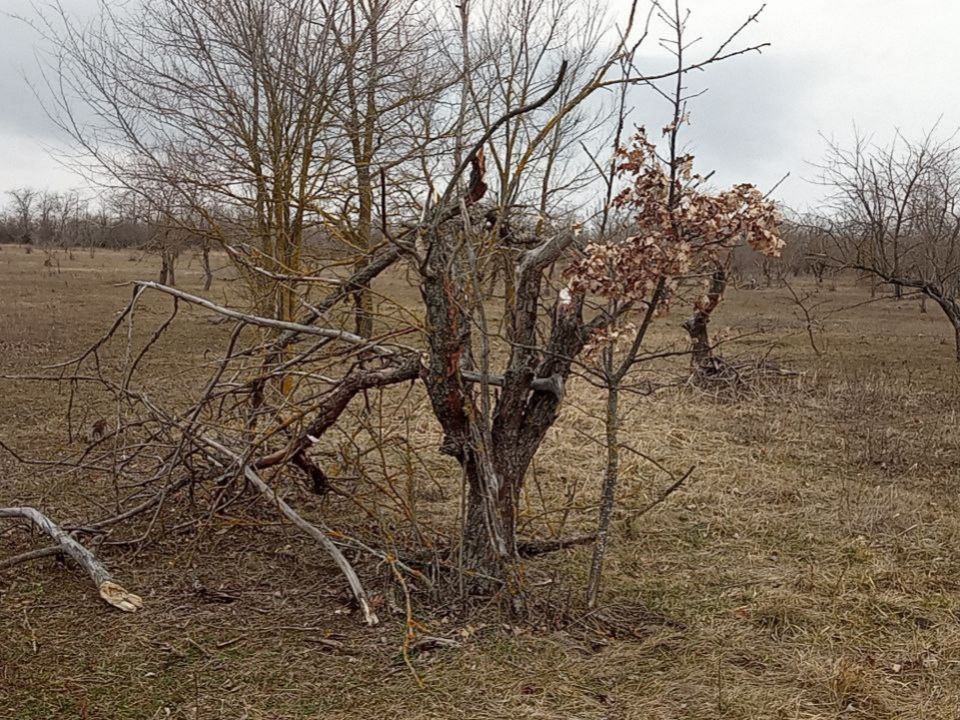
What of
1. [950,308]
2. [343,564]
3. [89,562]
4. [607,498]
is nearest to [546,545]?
[607,498]

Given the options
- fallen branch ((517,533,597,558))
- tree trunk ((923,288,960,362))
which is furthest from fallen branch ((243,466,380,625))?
tree trunk ((923,288,960,362))

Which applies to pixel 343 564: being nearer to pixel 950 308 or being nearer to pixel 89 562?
pixel 89 562

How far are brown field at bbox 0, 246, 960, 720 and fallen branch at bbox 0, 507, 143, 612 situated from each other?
79 mm

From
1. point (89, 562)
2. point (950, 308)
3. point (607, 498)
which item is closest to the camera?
point (607, 498)

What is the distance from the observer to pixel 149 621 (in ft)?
12.9

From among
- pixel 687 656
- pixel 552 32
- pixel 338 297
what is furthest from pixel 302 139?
pixel 552 32

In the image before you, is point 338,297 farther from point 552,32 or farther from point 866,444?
point 552,32

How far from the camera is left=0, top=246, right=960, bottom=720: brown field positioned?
3.34m

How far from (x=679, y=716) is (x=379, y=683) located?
115 cm

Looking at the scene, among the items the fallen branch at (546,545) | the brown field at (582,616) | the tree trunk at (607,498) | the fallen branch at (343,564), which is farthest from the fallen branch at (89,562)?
the tree trunk at (607,498)

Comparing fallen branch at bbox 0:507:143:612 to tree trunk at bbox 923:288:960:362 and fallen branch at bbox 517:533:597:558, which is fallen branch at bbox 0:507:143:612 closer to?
fallen branch at bbox 517:533:597:558

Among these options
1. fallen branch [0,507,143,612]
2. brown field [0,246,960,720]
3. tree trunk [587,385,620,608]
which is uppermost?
tree trunk [587,385,620,608]

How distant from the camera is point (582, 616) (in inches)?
159

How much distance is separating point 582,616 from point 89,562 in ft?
7.75
